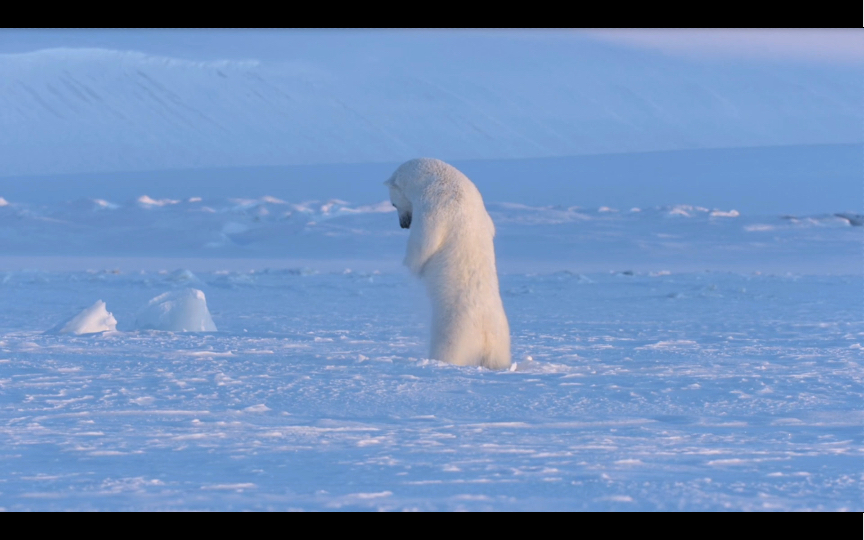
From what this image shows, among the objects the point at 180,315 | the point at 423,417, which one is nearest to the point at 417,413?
the point at 423,417

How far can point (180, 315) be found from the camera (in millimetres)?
7617

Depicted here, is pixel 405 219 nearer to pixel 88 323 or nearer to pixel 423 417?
pixel 423 417

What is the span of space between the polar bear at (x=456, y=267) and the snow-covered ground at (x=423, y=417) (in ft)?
0.67

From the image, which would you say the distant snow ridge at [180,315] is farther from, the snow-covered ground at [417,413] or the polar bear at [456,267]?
the polar bear at [456,267]

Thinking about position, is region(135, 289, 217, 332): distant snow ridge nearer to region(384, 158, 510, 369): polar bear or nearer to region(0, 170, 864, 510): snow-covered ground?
region(0, 170, 864, 510): snow-covered ground

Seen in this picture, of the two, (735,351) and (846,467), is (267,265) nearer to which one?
(735,351)

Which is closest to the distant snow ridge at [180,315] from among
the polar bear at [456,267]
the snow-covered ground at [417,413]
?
the snow-covered ground at [417,413]

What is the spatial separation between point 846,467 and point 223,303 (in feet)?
26.8

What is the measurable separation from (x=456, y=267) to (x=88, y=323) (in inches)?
134

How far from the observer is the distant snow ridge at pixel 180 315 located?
24.9 ft

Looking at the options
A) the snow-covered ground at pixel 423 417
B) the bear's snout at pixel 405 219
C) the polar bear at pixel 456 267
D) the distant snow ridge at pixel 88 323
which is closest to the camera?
the snow-covered ground at pixel 423 417

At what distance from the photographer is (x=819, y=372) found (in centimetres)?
559

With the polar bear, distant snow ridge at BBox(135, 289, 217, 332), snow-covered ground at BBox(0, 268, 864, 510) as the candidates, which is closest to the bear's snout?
the polar bear

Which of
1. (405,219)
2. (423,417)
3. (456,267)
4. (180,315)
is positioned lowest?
(423,417)
